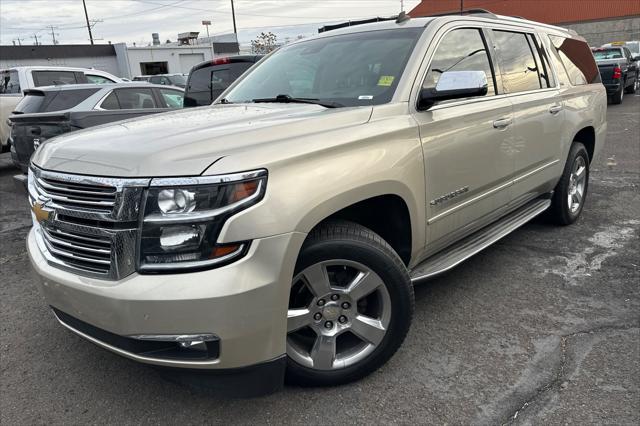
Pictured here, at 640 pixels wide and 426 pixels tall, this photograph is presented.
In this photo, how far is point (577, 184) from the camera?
16.9ft

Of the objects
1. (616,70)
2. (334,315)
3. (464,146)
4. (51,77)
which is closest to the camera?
(334,315)

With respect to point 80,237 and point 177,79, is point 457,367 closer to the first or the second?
point 80,237

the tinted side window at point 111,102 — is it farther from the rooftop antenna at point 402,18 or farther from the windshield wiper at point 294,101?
the rooftop antenna at point 402,18

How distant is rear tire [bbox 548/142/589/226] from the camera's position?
482 centimetres

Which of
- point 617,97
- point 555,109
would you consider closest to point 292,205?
point 555,109

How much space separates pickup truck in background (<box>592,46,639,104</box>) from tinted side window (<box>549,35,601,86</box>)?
1051 cm

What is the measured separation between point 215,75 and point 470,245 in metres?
5.63

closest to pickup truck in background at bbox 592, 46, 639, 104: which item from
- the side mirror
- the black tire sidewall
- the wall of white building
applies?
the black tire sidewall

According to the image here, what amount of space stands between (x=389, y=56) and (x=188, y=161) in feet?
5.58

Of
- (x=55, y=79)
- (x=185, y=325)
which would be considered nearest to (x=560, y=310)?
(x=185, y=325)

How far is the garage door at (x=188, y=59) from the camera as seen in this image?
39.7m

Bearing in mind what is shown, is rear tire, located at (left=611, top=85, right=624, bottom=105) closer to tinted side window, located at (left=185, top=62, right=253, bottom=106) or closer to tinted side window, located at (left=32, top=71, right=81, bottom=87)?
tinted side window, located at (left=185, top=62, right=253, bottom=106)

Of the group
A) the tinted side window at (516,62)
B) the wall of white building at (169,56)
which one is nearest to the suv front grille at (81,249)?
the tinted side window at (516,62)

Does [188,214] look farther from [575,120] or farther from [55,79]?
[55,79]
